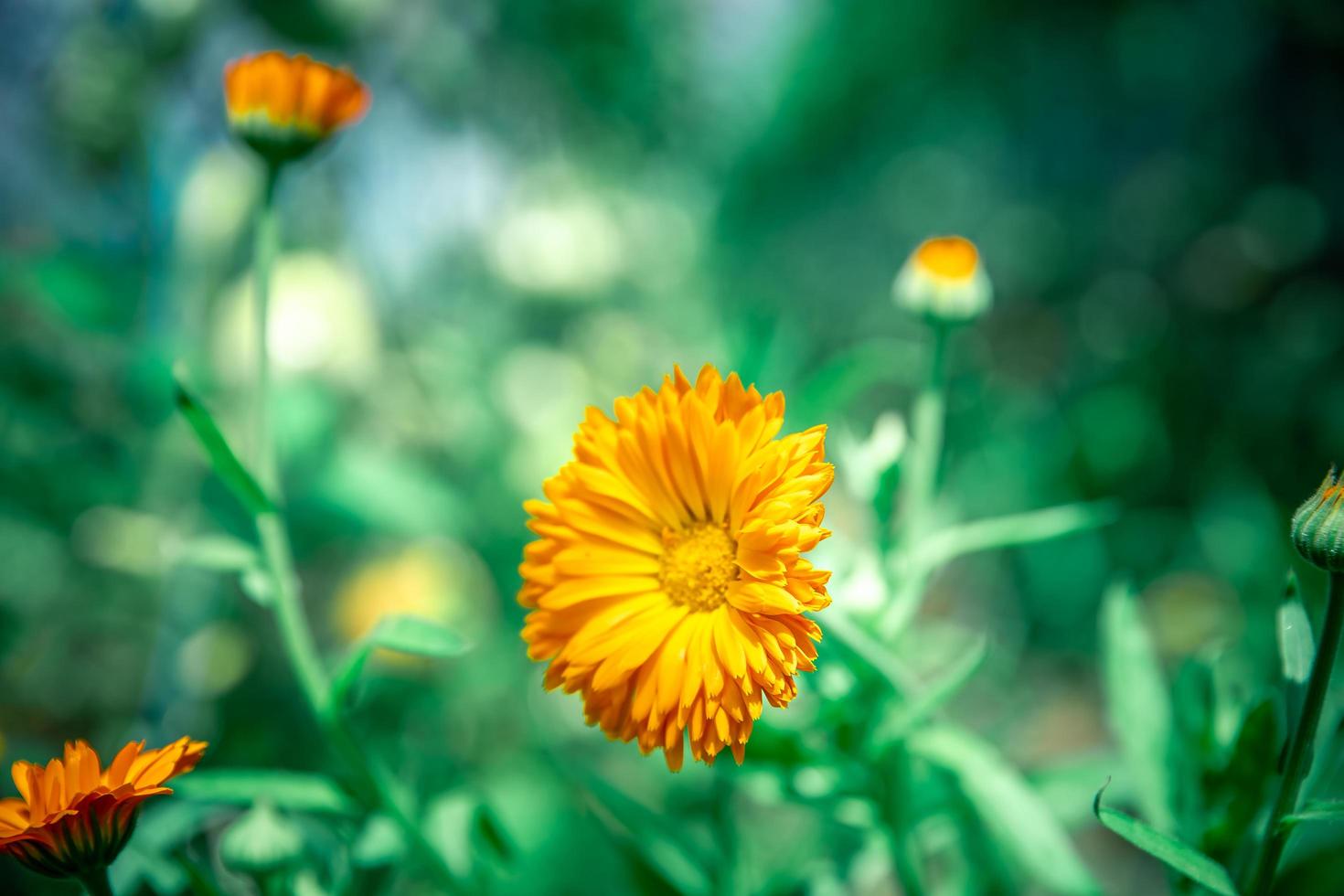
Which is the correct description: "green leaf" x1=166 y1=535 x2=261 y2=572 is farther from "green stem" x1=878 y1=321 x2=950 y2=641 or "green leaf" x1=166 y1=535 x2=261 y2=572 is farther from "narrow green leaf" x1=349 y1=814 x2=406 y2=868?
"green stem" x1=878 y1=321 x2=950 y2=641

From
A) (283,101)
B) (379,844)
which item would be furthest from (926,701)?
(283,101)

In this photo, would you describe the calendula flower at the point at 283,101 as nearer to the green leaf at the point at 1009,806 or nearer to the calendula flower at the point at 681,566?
the calendula flower at the point at 681,566

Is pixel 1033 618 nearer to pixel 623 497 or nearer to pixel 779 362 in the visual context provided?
pixel 779 362

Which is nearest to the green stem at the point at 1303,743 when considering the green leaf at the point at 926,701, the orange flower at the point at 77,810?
the green leaf at the point at 926,701

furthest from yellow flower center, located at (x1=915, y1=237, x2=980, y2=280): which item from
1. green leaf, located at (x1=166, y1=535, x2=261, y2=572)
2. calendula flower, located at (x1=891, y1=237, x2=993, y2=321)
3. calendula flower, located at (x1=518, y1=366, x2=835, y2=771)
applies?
green leaf, located at (x1=166, y1=535, x2=261, y2=572)

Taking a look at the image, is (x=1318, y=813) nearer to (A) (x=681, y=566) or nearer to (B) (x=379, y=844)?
(A) (x=681, y=566)

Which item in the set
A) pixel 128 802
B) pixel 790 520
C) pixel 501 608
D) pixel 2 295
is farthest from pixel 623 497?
pixel 2 295
